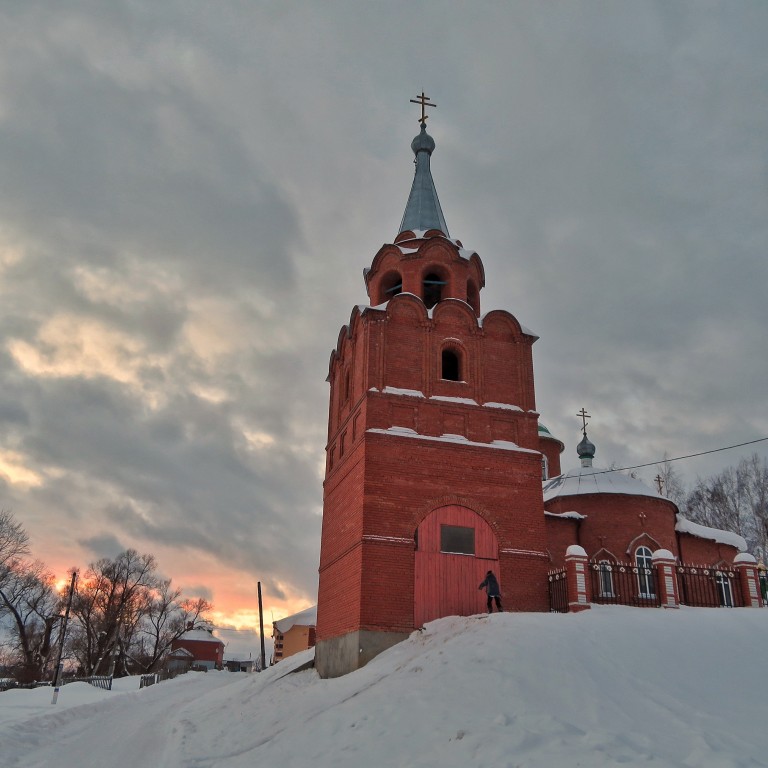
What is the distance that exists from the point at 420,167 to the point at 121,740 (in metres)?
19.9

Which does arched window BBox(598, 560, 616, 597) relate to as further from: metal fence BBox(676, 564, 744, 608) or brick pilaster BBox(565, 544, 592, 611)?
brick pilaster BBox(565, 544, 592, 611)

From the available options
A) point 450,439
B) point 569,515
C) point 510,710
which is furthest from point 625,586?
point 510,710

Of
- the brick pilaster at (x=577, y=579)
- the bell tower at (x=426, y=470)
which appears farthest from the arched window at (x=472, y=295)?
the brick pilaster at (x=577, y=579)

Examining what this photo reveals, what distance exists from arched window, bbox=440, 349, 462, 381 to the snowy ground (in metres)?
7.44

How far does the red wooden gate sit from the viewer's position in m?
16.5

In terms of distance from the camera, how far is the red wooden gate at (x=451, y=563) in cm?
1652

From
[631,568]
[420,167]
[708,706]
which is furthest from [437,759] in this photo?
[420,167]

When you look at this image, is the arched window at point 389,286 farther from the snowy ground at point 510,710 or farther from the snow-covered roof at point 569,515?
the snowy ground at point 510,710

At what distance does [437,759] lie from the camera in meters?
7.93

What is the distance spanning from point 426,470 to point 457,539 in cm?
182

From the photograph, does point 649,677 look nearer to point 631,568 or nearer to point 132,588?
point 631,568

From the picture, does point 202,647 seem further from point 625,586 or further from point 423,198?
point 625,586

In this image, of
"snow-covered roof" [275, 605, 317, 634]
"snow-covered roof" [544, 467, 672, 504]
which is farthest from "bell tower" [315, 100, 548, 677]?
"snow-covered roof" [275, 605, 317, 634]

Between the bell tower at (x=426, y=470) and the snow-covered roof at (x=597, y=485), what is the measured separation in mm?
4179
